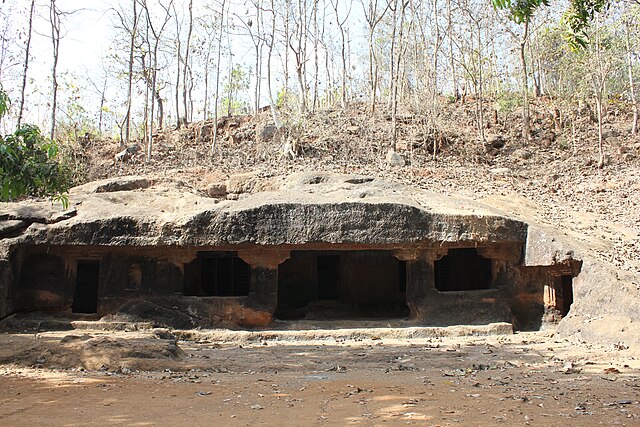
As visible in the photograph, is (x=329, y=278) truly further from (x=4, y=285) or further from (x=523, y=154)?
(x=523, y=154)

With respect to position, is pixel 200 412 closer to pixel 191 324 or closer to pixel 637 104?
pixel 191 324

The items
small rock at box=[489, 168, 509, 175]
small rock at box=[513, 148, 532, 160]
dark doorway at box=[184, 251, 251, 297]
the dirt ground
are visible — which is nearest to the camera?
the dirt ground

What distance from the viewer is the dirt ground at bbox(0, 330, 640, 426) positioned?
17.6 feet

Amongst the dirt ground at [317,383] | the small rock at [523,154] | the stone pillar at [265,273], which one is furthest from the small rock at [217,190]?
the small rock at [523,154]

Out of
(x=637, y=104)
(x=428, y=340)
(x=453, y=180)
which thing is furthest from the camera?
(x=637, y=104)

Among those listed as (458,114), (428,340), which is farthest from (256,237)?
(458,114)

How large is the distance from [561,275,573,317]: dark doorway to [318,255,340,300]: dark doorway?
18.2 ft

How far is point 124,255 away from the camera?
40.6ft

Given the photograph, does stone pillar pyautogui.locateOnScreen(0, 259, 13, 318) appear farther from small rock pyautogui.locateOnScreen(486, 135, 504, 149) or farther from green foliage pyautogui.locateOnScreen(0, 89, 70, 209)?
small rock pyautogui.locateOnScreen(486, 135, 504, 149)

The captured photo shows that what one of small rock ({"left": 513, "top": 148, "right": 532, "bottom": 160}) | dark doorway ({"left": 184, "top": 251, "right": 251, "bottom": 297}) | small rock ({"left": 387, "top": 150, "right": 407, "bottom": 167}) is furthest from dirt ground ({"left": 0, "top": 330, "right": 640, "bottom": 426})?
small rock ({"left": 513, "top": 148, "right": 532, "bottom": 160})

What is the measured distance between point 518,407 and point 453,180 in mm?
11387

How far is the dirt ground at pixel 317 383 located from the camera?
5359 millimetres

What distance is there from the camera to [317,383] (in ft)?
23.3

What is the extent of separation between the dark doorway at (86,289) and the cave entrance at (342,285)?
4737 mm
